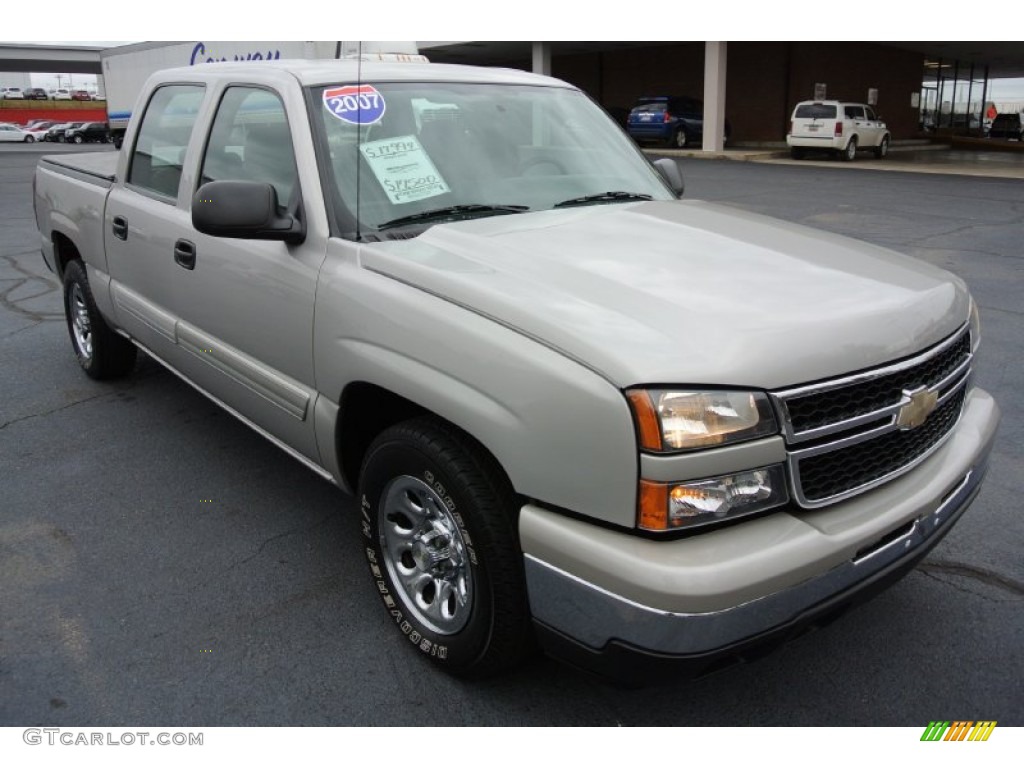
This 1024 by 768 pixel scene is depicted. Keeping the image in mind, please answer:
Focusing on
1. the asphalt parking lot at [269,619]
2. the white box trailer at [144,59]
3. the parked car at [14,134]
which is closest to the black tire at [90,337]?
the asphalt parking lot at [269,619]

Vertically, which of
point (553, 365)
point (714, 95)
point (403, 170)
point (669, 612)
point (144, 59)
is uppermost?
point (144, 59)

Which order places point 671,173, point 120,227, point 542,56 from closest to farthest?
point 671,173 < point 120,227 < point 542,56

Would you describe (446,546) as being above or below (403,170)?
below

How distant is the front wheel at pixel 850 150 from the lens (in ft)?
79.9

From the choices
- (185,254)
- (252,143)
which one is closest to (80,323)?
(185,254)

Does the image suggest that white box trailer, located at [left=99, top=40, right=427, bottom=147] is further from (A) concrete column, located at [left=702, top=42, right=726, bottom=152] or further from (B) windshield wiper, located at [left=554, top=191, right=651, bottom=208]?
(B) windshield wiper, located at [left=554, top=191, right=651, bottom=208]

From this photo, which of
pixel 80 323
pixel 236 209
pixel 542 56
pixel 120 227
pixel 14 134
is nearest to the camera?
pixel 236 209

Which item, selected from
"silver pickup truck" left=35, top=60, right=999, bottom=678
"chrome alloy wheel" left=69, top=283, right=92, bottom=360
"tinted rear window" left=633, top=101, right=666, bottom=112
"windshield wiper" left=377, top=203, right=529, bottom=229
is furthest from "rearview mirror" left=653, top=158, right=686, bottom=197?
"tinted rear window" left=633, top=101, right=666, bottom=112

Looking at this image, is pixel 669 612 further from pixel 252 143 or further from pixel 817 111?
pixel 817 111

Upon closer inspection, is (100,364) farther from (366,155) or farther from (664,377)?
(664,377)

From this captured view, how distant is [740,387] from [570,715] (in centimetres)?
116

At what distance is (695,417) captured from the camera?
81.2 inches

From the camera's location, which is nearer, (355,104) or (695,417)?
(695,417)

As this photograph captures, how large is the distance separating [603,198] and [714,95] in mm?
24660
